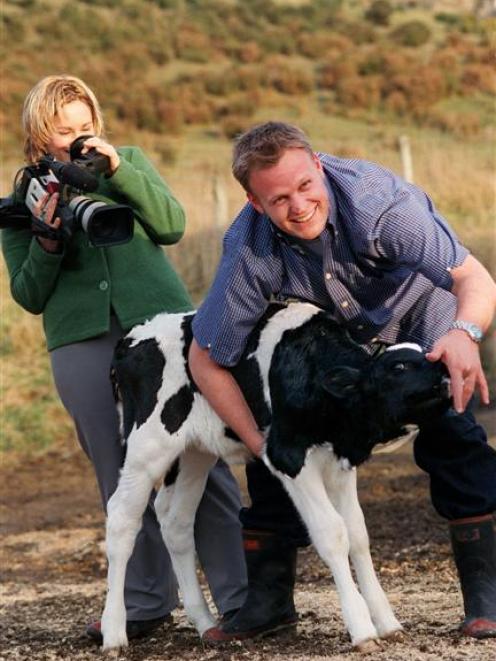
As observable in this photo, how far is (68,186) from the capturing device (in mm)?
6055

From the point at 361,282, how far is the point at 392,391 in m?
0.54

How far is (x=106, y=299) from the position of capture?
6.31 metres

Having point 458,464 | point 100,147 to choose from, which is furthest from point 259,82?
point 458,464

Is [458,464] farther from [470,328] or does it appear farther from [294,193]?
[294,193]

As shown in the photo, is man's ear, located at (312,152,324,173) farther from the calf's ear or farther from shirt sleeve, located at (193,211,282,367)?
the calf's ear

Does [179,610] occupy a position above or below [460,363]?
below

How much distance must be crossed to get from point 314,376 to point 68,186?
1539mm

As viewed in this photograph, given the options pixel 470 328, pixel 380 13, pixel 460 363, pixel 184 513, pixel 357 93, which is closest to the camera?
pixel 460 363

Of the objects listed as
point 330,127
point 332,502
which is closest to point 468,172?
point 330,127

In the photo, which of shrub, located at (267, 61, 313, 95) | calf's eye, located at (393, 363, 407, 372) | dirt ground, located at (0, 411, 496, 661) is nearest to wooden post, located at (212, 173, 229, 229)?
dirt ground, located at (0, 411, 496, 661)

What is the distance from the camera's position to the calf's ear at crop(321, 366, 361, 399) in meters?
5.23

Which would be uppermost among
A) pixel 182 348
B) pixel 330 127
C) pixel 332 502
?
pixel 182 348

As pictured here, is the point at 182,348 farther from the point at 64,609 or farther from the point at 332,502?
the point at 64,609

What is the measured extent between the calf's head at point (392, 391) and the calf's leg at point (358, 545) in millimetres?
252
